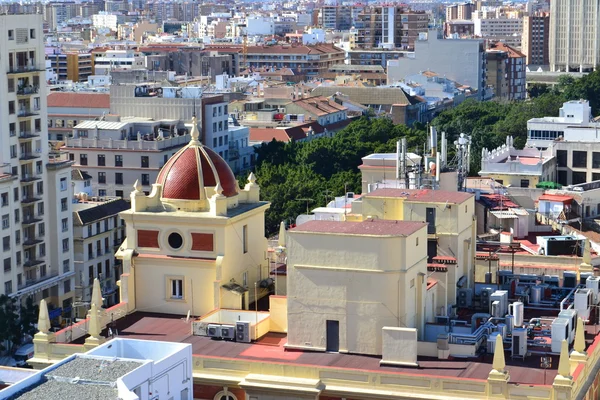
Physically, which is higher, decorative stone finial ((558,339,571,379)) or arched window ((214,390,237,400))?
decorative stone finial ((558,339,571,379))

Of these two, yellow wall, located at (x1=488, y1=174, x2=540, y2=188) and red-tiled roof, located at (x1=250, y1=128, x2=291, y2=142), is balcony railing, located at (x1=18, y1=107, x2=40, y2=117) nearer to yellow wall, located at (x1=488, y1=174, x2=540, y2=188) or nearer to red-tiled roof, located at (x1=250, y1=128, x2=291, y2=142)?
yellow wall, located at (x1=488, y1=174, x2=540, y2=188)

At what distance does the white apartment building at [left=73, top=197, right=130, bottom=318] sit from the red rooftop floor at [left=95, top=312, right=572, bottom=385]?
41.7 m

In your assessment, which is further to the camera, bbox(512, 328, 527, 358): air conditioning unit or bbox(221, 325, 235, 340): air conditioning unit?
bbox(221, 325, 235, 340): air conditioning unit

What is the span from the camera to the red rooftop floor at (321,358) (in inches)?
1971

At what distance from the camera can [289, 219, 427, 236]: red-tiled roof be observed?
51.9 meters

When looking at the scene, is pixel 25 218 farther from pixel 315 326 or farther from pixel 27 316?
pixel 315 326

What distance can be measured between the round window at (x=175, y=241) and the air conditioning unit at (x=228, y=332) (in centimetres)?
482

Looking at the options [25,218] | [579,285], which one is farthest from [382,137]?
[579,285]

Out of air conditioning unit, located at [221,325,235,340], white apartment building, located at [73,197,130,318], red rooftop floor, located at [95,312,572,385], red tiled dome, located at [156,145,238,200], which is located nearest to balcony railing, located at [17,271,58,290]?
white apartment building, located at [73,197,130,318]

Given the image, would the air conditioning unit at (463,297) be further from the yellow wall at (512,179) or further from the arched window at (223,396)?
the yellow wall at (512,179)

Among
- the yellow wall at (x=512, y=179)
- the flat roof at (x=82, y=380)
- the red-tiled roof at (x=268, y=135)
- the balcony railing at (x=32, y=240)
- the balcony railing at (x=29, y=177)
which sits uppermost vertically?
the flat roof at (x=82, y=380)

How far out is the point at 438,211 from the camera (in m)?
60.2

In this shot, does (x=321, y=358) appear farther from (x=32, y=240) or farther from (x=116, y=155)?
(x=116, y=155)

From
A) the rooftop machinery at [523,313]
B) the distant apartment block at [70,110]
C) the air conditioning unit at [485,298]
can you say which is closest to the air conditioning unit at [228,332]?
the rooftop machinery at [523,313]
